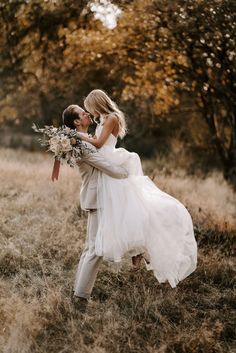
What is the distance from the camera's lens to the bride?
513cm

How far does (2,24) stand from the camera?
11.8 m

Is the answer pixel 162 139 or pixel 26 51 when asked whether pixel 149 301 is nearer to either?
pixel 26 51

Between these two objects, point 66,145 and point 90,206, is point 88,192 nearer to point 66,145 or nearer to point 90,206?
point 90,206

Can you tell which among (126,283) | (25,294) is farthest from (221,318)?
(25,294)

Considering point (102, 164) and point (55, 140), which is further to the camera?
point (102, 164)

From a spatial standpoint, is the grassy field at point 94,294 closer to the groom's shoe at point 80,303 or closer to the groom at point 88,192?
the groom's shoe at point 80,303

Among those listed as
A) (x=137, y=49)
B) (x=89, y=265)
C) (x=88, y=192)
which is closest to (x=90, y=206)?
(x=88, y=192)

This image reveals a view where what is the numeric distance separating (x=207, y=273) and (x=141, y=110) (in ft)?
32.8

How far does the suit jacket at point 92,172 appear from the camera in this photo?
203 inches

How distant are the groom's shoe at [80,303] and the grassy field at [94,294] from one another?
55 millimetres

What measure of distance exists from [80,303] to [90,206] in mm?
1023

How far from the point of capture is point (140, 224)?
5.18 meters

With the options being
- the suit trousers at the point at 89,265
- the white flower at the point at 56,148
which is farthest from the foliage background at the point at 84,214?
the white flower at the point at 56,148

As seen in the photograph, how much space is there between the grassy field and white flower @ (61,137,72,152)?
58.3 inches
